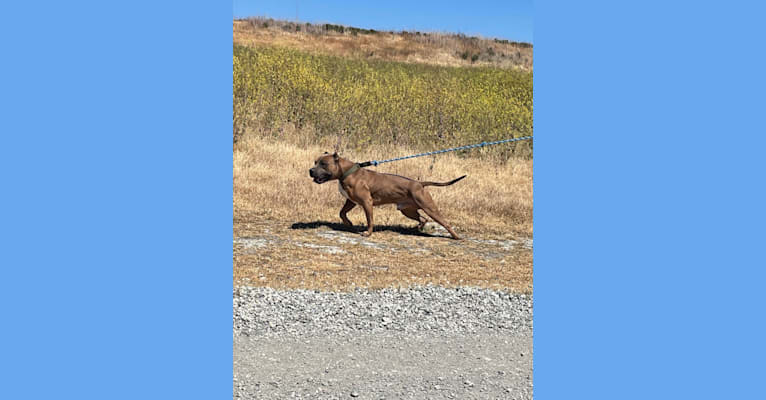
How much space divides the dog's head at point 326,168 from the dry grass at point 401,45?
661 millimetres

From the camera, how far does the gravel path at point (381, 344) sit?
14.1 ft

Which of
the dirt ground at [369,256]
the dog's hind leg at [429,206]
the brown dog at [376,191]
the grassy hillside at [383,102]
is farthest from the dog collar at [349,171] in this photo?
the dog's hind leg at [429,206]

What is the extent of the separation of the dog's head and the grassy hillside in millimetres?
142

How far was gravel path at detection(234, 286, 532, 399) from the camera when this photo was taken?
14.1ft

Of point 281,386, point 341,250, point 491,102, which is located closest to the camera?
point 281,386

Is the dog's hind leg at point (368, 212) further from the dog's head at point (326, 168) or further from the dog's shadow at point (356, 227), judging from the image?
the dog's head at point (326, 168)

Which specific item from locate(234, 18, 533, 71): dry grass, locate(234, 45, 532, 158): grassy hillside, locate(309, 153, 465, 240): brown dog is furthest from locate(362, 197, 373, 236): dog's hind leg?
locate(234, 18, 533, 71): dry grass

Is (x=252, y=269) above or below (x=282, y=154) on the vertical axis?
below

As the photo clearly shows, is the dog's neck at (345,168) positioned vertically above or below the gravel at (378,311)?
above

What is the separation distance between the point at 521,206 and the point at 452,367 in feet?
3.42

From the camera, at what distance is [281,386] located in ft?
14.0

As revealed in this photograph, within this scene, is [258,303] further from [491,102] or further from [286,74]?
[491,102]

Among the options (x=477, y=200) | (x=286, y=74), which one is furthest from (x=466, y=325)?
(x=286, y=74)

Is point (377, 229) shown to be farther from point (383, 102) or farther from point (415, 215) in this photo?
point (383, 102)
